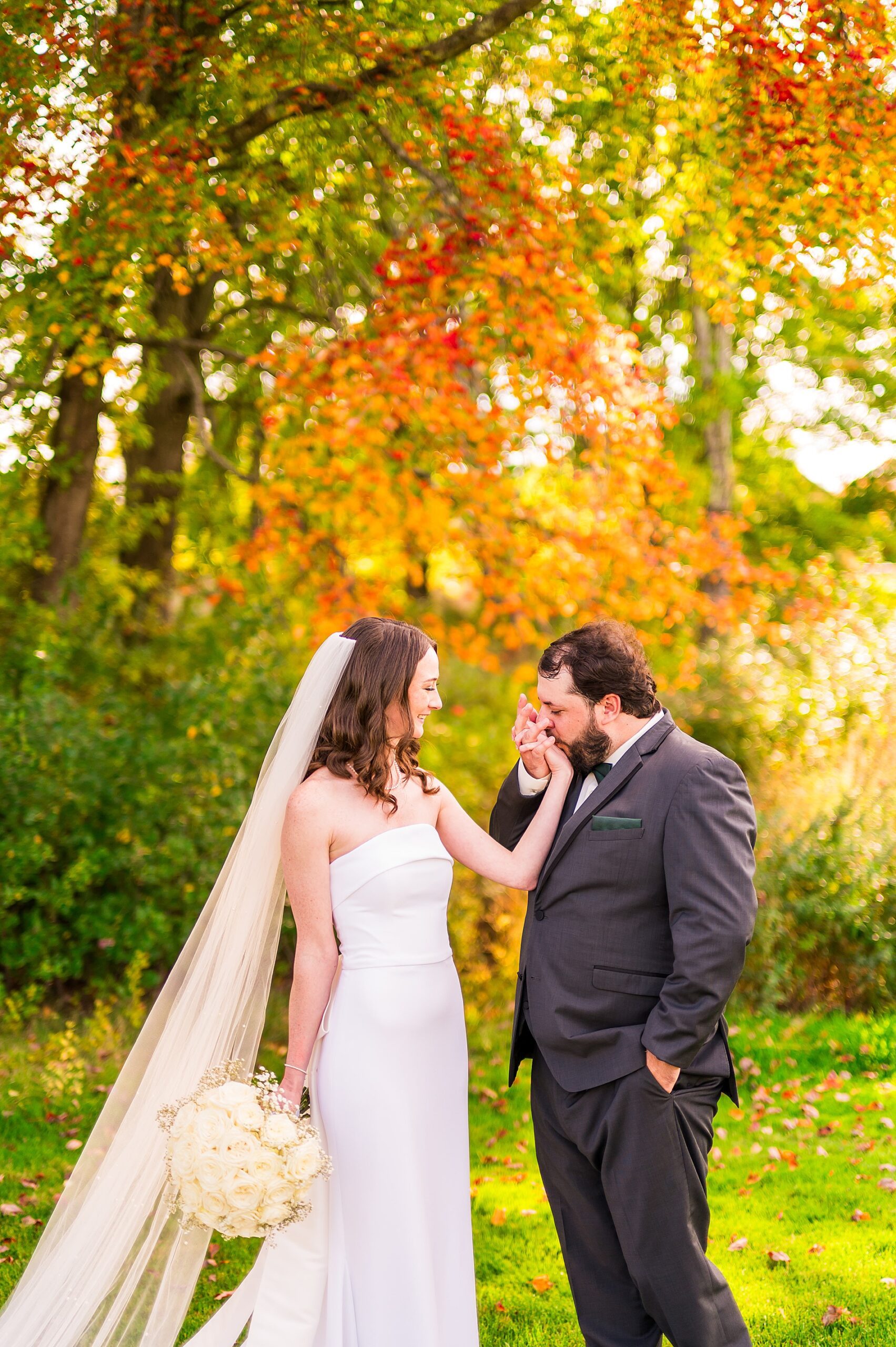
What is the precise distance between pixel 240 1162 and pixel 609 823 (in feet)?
4.49

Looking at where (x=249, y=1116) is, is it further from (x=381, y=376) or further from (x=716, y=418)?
(x=716, y=418)

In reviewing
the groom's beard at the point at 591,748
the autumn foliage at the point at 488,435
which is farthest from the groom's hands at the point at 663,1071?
the autumn foliage at the point at 488,435

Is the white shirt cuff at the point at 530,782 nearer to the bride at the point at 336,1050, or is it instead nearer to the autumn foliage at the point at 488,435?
the bride at the point at 336,1050

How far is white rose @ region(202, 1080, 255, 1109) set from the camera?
293 cm

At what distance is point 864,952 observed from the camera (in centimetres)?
718

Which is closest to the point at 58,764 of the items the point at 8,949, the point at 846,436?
the point at 8,949

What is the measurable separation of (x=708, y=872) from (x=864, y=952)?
4796mm

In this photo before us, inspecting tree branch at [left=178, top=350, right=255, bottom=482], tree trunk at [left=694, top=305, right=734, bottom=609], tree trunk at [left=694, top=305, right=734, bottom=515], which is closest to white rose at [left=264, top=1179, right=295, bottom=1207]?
tree branch at [left=178, top=350, right=255, bottom=482]

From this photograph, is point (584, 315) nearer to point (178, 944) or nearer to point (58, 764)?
point (58, 764)

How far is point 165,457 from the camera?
9.53 meters

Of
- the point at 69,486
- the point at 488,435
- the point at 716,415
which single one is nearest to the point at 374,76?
the point at 488,435

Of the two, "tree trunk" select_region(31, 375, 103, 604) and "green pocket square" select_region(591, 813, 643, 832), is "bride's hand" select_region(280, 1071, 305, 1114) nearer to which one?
"green pocket square" select_region(591, 813, 643, 832)

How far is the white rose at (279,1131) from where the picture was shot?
286 cm

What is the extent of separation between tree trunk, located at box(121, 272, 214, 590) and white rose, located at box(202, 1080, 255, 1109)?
6.65m
